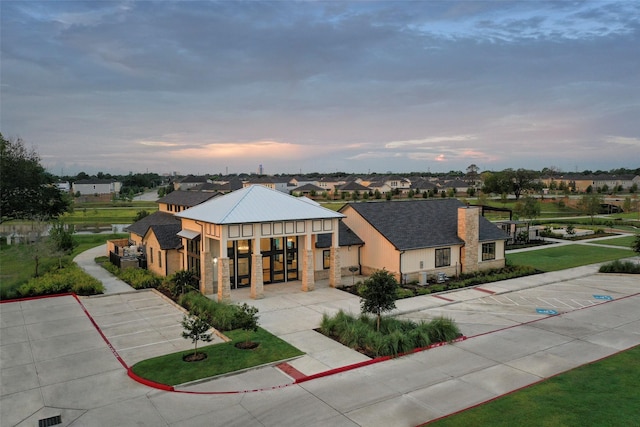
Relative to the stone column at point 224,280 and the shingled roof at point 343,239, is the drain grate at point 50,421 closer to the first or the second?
the stone column at point 224,280

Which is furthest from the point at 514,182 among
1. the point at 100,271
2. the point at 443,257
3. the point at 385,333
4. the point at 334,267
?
the point at 385,333

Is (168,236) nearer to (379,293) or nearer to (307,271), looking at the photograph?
(307,271)

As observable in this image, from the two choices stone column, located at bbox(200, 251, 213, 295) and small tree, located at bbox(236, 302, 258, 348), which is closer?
small tree, located at bbox(236, 302, 258, 348)

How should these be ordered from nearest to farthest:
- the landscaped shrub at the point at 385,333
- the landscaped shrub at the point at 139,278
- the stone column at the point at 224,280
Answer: the landscaped shrub at the point at 385,333 < the stone column at the point at 224,280 < the landscaped shrub at the point at 139,278

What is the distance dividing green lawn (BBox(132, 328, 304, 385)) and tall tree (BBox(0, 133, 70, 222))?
36.7 m

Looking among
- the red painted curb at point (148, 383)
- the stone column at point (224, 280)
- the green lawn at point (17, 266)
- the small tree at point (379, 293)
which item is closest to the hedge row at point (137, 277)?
the green lawn at point (17, 266)

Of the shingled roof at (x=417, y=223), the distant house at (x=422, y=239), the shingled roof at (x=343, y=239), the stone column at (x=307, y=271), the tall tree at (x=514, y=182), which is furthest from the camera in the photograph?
the tall tree at (x=514, y=182)

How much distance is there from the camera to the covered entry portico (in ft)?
83.7

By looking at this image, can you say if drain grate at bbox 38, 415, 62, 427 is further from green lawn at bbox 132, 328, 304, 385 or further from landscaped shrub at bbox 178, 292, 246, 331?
landscaped shrub at bbox 178, 292, 246, 331

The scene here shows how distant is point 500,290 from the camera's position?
27.9m

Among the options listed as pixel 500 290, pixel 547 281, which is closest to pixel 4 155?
pixel 500 290

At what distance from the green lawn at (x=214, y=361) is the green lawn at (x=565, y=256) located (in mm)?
24524

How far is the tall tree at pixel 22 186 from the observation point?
46.1 meters

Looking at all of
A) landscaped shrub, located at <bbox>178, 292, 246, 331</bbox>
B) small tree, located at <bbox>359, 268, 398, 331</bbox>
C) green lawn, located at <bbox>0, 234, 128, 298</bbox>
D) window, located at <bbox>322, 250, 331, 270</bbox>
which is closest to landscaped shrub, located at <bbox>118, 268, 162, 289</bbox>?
landscaped shrub, located at <bbox>178, 292, 246, 331</bbox>
